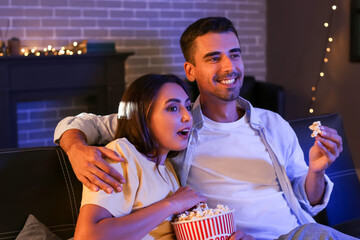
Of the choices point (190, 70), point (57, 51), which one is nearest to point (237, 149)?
point (190, 70)

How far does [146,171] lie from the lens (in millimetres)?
1671

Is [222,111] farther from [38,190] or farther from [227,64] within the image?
[38,190]

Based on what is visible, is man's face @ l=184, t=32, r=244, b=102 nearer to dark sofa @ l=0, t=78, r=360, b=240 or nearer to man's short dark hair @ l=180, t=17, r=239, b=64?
man's short dark hair @ l=180, t=17, r=239, b=64

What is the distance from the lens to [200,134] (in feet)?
6.87

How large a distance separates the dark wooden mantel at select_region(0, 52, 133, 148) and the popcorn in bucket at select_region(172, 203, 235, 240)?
9.28ft

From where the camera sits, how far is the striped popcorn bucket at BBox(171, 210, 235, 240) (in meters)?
1.54

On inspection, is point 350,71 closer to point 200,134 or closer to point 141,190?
point 200,134

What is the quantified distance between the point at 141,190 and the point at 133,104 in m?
0.27

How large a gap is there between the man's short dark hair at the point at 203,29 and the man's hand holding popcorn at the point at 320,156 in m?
0.59

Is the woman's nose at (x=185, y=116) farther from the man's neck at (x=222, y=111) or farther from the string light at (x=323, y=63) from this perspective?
the string light at (x=323, y=63)

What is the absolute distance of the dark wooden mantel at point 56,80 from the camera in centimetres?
412

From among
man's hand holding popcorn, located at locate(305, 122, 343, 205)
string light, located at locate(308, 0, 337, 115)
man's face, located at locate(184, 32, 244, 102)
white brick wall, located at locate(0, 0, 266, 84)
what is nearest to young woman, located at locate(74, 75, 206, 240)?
man's face, located at locate(184, 32, 244, 102)

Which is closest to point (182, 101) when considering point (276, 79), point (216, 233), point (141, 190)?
point (141, 190)

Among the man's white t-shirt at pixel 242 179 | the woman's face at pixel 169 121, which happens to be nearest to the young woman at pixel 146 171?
the woman's face at pixel 169 121
